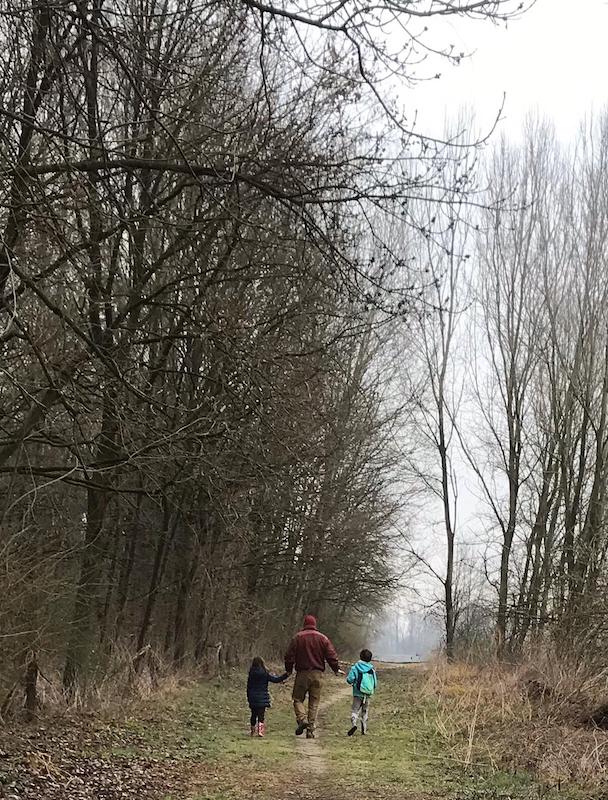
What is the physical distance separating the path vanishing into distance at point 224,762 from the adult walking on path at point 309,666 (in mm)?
340

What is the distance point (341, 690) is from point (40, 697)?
39.0 feet

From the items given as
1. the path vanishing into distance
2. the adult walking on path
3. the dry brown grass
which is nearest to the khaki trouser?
the adult walking on path

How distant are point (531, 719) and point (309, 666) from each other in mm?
3027

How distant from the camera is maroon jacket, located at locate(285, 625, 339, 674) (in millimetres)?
10891

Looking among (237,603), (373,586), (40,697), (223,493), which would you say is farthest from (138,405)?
(373,586)

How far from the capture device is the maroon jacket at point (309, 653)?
35.7 feet

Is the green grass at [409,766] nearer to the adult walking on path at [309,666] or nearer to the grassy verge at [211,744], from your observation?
the adult walking on path at [309,666]

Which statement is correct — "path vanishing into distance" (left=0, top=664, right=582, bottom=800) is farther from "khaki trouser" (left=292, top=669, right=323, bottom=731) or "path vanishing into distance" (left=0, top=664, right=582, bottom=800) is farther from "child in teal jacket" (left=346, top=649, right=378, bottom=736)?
"khaki trouser" (left=292, top=669, right=323, bottom=731)

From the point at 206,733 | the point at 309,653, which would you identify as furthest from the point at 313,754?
the point at 309,653

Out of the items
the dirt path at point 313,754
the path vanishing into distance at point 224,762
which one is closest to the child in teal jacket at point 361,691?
the path vanishing into distance at point 224,762

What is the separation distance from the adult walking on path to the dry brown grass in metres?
1.67

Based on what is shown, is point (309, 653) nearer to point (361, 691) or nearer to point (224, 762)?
point (361, 691)

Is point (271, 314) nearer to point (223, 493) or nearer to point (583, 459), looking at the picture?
point (223, 493)

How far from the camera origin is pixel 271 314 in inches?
418
